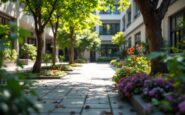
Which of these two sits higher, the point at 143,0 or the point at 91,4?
the point at 91,4

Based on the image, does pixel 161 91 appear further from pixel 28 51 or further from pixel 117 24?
pixel 117 24

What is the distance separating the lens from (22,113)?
2973 millimetres

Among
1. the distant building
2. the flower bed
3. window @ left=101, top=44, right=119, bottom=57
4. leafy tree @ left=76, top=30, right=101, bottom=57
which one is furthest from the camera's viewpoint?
window @ left=101, top=44, right=119, bottom=57

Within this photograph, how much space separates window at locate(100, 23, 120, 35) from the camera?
63469 millimetres

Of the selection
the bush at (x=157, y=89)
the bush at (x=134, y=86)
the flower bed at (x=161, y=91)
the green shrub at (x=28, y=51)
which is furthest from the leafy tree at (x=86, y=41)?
the bush at (x=157, y=89)

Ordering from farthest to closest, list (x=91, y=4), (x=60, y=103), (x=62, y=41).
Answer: (x=62, y=41)
(x=91, y=4)
(x=60, y=103)

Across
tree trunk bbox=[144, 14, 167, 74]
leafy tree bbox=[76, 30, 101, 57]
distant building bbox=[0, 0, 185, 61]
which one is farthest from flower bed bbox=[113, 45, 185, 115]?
leafy tree bbox=[76, 30, 101, 57]

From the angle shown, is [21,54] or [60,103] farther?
[21,54]

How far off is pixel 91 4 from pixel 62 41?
21.9 m

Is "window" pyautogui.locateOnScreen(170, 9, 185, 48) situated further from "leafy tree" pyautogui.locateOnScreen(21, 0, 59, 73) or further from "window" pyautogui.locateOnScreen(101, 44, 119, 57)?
"window" pyautogui.locateOnScreen(101, 44, 119, 57)

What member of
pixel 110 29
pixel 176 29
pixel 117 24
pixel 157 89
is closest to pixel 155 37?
pixel 157 89

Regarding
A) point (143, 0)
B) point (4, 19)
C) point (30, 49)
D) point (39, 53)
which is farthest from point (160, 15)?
point (30, 49)

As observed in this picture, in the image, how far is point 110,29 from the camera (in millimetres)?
63719

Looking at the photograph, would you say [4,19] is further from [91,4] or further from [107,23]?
[107,23]
